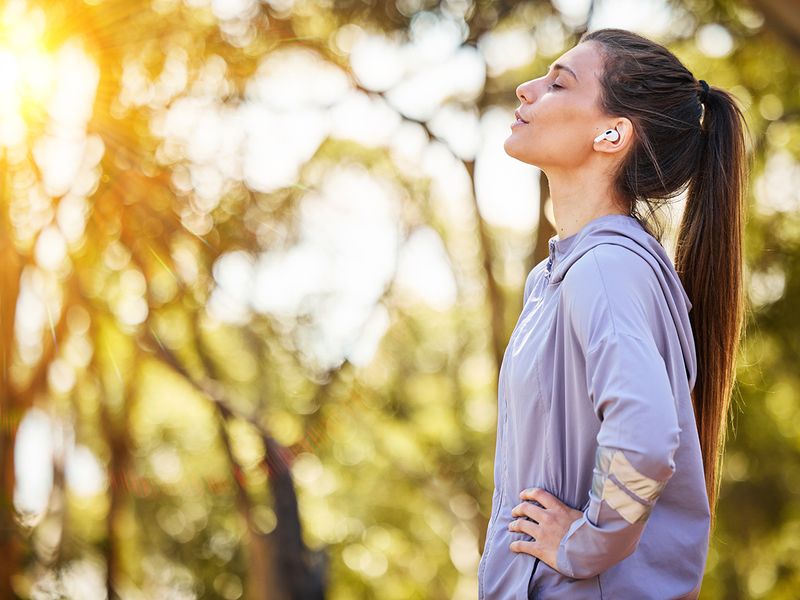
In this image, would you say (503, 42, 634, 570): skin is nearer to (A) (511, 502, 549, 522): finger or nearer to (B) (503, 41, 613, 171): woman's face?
(B) (503, 41, 613, 171): woman's face

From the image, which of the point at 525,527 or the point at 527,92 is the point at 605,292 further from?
the point at 527,92

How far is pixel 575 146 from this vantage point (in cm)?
208

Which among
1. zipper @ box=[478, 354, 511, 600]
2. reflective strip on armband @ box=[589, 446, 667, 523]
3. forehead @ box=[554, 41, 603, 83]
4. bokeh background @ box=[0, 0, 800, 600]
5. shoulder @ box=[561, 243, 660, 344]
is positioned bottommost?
bokeh background @ box=[0, 0, 800, 600]

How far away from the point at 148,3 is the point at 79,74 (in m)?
0.94

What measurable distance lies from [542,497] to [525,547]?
3.8 inches

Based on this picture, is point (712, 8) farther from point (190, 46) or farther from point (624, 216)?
point (624, 216)

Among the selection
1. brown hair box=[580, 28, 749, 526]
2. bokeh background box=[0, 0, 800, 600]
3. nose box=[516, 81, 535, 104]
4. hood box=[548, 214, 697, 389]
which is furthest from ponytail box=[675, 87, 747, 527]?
bokeh background box=[0, 0, 800, 600]

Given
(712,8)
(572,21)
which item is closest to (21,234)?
(572,21)

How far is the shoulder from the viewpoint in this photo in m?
1.72

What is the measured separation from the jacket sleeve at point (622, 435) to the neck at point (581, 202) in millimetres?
352

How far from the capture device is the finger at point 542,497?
1828mm

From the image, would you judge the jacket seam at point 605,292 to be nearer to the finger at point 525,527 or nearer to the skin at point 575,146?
the skin at point 575,146

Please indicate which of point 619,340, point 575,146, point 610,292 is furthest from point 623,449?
point 575,146

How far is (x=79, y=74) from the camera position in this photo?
364 inches
